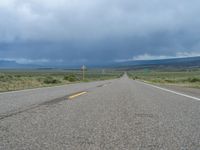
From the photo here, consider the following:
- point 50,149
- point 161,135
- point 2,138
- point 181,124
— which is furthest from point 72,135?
point 181,124

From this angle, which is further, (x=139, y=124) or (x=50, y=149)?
(x=139, y=124)

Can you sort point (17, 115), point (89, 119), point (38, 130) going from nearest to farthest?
point (38, 130)
point (89, 119)
point (17, 115)

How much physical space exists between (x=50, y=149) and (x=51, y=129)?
1.20m

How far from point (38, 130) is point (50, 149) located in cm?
118

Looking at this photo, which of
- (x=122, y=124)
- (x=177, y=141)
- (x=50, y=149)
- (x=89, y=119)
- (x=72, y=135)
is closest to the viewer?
(x=50, y=149)

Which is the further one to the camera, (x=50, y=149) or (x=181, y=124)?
(x=181, y=124)

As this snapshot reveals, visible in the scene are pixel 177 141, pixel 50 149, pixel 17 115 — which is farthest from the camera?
pixel 17 115

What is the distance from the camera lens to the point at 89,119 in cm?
594

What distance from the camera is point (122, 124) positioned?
5.43 meters

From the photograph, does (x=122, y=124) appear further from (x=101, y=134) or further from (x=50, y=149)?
(x=50, y=149)

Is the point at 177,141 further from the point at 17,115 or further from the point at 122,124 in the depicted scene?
the point at 17,115

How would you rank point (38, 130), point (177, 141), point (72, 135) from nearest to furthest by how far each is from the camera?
1. point (177, 141)
2. point (72, 135)
3. point (38, 130)

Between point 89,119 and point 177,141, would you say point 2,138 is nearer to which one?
point 89,119

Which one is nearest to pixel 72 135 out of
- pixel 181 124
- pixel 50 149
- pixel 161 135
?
pixel 50 149
